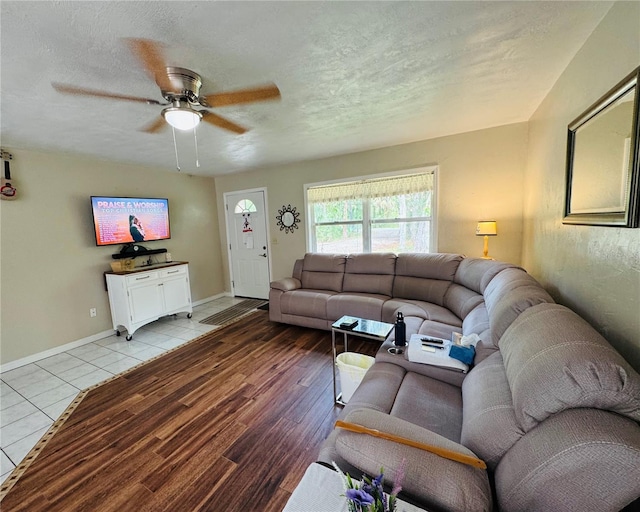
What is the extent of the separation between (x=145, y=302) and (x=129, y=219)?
1.20m

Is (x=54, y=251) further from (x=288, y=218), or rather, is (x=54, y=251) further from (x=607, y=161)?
(x=607, y=161)

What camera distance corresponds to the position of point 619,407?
0.73 meters

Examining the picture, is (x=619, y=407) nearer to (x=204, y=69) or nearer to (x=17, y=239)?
(x=204, y=69)

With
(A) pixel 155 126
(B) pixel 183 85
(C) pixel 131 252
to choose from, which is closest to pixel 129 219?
(C) pixel 131 252

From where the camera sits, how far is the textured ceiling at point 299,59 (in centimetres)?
125

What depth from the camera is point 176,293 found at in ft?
13.3

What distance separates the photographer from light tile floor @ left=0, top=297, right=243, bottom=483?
192cm

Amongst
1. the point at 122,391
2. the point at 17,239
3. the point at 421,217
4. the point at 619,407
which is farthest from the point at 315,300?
the point at 17,239

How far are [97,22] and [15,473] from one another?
2552mm

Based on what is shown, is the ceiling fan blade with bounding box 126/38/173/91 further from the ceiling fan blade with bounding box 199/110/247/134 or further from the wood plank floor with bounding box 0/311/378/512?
the wood plank floor with bounding box 0/311/378/512

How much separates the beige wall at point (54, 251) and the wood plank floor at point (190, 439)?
1.42 metres

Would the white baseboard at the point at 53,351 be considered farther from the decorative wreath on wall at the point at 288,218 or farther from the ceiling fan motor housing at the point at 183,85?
the ceiling fan motor housing at the point at 183,85

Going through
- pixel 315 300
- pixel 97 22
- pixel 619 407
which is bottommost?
pixel 315 300

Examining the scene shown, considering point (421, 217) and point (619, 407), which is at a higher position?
point (421, 217)
